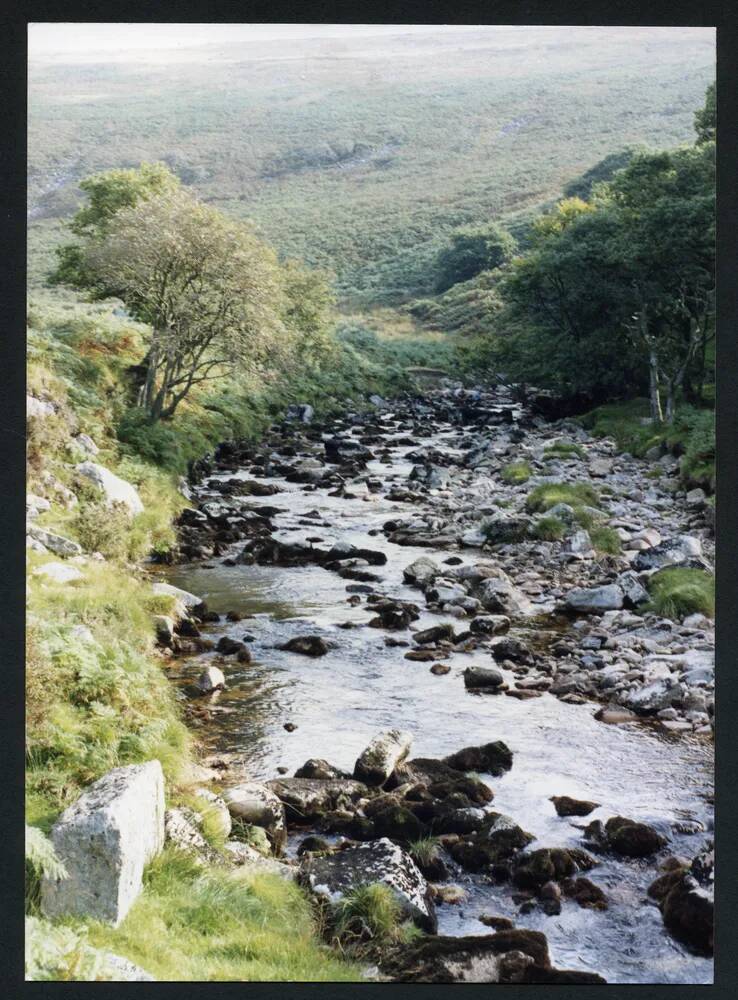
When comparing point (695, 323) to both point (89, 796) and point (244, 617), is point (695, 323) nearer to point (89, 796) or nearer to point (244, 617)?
point (244, 617)

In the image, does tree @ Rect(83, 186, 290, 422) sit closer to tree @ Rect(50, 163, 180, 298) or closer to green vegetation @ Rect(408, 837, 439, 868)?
tree @ Rect(50, 163, 180, 298)

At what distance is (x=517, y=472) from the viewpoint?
719 centimetres

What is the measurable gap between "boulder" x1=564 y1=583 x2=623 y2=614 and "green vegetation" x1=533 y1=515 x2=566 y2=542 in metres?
0.42

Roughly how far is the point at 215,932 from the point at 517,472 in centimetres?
367

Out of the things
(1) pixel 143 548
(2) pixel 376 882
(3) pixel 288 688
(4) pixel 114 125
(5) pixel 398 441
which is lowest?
(2) pixel 376 882

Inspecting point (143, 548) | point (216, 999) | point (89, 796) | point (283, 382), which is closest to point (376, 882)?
point (216, 999)

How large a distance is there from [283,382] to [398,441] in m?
0.97

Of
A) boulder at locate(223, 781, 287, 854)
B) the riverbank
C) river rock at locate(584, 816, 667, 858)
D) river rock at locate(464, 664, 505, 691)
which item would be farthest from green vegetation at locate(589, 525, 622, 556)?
boulder at locate(223, 781, 287, 854)

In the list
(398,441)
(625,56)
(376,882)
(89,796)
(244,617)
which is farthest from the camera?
(398,441)

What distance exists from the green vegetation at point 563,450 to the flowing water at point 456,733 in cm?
102

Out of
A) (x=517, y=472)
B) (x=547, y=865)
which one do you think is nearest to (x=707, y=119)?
(x=517, y=472)

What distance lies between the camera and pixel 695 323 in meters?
6.54

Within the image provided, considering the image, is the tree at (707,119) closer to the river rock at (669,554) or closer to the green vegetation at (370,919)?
the river rock at (669,554)

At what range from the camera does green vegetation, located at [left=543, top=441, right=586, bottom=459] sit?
7273mm
